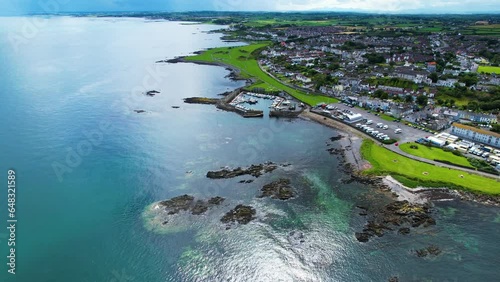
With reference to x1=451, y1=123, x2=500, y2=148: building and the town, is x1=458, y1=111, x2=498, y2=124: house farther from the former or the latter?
x1=451, y1=123, x2=500, y2=148: building

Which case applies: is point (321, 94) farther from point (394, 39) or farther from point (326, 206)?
point (394, 39)

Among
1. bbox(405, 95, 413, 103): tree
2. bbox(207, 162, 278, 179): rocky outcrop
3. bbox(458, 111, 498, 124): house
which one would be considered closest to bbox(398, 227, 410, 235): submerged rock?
bbox(207, 162, 278, 179): rocky outcrop

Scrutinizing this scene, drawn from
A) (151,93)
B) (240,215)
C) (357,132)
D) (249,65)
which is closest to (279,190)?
(240,215)

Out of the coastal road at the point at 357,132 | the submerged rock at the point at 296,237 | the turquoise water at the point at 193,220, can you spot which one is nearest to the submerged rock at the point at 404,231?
the turquoise water at the point at 193,220

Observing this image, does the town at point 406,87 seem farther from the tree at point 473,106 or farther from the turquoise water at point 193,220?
the turquoise water at point 193,220

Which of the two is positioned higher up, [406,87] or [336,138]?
[406,87]

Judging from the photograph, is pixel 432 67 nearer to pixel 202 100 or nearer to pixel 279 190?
pixel 202 100

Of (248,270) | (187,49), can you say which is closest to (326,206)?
(248,270)
